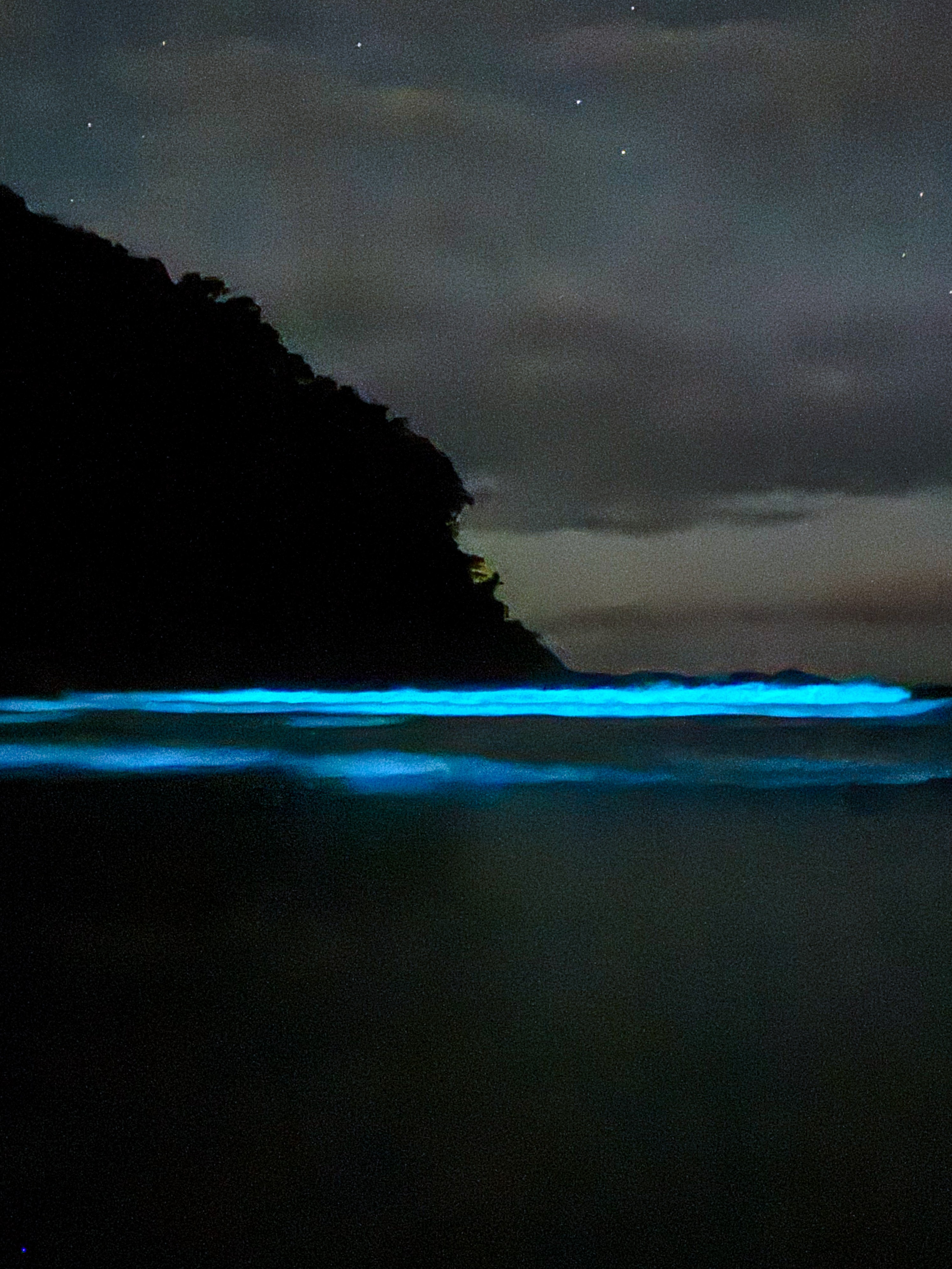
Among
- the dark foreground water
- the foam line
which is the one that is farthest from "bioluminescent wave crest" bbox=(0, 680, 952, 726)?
the dark foreground water

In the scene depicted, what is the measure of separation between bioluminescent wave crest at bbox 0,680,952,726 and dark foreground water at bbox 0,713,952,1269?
451cm

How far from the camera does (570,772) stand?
18.8 feet

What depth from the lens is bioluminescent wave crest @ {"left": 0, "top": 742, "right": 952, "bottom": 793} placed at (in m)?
5.34

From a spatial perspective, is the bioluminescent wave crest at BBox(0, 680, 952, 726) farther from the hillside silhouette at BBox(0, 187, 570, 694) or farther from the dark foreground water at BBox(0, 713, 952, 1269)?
the dark foreground water at BBox(0, 713, 952, 1269)

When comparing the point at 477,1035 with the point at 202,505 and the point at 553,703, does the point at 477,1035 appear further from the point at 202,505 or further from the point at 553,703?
the point at 202,505

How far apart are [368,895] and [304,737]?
4222 mm

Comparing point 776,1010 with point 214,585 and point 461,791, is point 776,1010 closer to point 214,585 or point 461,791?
point 461,791

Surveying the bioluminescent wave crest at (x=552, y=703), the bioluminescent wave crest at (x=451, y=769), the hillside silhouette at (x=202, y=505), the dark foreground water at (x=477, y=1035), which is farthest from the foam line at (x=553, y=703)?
the dark foreground water at (x=477, y=1035)

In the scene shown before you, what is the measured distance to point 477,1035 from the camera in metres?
2.28

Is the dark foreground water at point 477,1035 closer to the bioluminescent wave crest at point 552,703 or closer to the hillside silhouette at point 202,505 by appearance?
the bioluminescent wave crest at point 552,703

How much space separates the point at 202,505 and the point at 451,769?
648 inches

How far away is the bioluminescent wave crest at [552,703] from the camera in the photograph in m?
9.12

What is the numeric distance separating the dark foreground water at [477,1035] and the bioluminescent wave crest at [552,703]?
178 inches

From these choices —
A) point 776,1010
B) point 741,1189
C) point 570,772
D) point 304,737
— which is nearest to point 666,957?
point 776,1010
